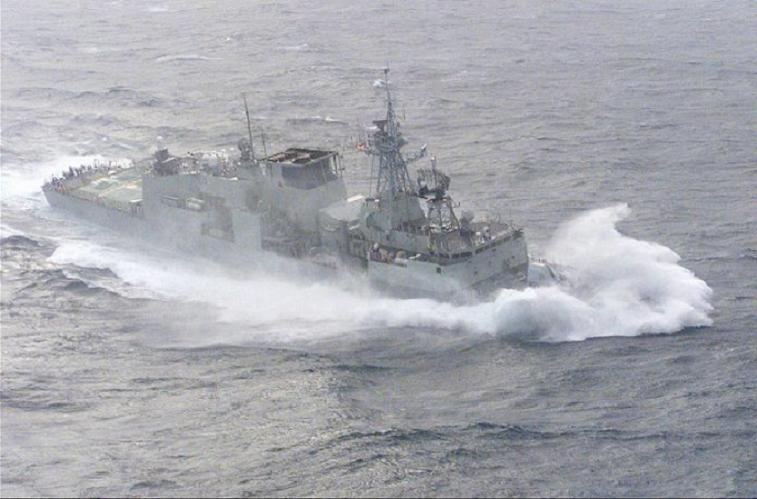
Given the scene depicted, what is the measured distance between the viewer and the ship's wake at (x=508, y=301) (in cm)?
4091

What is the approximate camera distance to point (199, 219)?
52531 millimetres

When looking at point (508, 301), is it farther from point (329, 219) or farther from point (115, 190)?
point (115, 190)

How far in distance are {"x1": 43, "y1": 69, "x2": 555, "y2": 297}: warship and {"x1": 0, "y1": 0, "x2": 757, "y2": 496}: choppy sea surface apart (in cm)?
118

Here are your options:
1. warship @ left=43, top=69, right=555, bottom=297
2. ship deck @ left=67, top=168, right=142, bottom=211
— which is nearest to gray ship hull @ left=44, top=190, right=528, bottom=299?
warship @ left=43, top=69, right=555, bottom=297

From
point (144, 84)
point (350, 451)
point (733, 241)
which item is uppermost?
point (144, 84)

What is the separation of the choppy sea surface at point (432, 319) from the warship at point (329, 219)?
118cm

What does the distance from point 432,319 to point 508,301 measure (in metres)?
3.26

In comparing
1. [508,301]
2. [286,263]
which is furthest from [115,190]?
[508,301]

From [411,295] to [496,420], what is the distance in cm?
1161

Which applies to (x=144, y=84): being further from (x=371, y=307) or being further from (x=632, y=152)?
(x=371, y=307)

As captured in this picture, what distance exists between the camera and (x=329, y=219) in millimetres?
48281

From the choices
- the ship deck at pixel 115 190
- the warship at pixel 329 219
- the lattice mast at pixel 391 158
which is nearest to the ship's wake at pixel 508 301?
the warship at pixel 329 219

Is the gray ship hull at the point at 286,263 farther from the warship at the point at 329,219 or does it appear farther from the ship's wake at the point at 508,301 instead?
the ship's wake at the point at 508,301

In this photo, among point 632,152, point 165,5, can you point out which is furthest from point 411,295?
point 165,5
